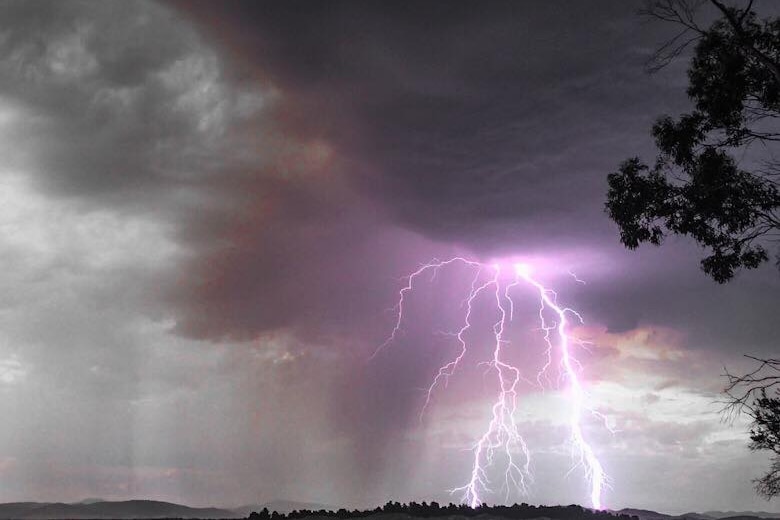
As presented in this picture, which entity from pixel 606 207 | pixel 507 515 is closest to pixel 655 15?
pixel 606 207

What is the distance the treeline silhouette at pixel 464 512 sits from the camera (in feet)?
105

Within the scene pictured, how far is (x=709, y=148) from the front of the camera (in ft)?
57.7

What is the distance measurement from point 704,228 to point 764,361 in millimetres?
4591

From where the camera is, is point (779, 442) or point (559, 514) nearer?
point (779, 442)

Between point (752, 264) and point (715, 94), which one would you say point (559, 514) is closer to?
point (752, 264)

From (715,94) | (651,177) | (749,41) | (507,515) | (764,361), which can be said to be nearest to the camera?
(764,361)

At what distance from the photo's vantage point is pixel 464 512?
107 ft

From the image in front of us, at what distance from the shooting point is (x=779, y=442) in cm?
1531

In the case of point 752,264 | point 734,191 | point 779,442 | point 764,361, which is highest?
point 734,191

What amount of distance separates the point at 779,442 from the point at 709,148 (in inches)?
274

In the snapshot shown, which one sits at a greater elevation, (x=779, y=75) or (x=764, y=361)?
(x=779, y=75)

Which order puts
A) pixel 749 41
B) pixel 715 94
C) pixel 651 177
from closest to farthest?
pixel 749 41
pixel 715 94
pixel 651 177

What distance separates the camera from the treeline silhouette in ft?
105

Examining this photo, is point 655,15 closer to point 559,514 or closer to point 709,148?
point 709,148
